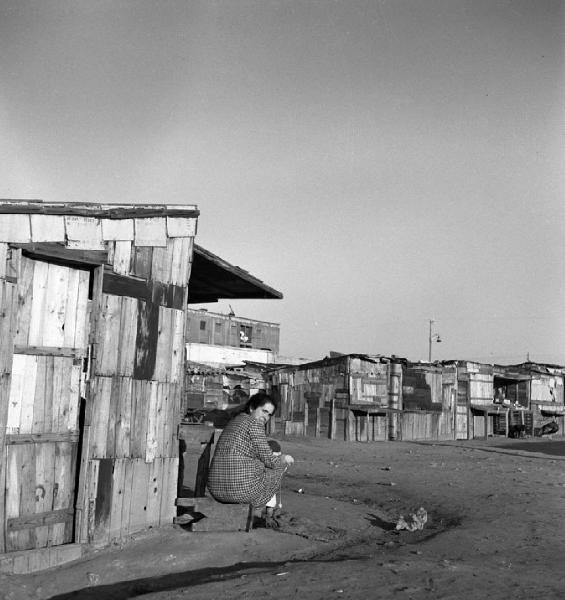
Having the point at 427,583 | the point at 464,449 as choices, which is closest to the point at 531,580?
the point at 427,583

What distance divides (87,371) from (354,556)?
3.40 m

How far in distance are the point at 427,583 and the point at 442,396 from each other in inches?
1106

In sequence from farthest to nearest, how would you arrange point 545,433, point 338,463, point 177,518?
point 545,433 < point 338,463 < point 177,518

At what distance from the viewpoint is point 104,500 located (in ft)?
24.7

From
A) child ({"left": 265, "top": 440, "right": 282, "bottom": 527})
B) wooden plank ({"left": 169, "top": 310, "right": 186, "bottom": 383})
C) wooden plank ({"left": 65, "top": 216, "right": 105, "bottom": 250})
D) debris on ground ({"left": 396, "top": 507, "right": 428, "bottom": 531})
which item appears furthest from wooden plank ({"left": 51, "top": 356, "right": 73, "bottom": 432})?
debris on ground ({"left": 396, "top": 507, "right": 428, "bottom": 531})

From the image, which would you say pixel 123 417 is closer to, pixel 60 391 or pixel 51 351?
pixel 60 391

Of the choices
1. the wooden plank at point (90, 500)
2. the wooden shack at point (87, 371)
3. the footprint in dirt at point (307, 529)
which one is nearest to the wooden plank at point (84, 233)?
the wooden shack at point (87, 371)

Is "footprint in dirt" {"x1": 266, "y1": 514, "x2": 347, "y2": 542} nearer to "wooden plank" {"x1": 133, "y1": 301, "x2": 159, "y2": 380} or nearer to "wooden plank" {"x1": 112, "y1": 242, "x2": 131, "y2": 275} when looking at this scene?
"wooden plank" {"x1": 133, "y1": 301, "x2": 159, "y2": 380}

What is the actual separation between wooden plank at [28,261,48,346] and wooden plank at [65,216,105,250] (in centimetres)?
41

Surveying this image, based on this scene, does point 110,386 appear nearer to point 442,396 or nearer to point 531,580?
point 531,580

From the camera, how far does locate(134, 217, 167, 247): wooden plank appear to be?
809 cm

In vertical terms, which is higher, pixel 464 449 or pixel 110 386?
pixel 110 386

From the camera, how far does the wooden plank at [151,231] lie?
8094 mm

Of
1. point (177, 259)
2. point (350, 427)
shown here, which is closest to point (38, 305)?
point (177, 259)
